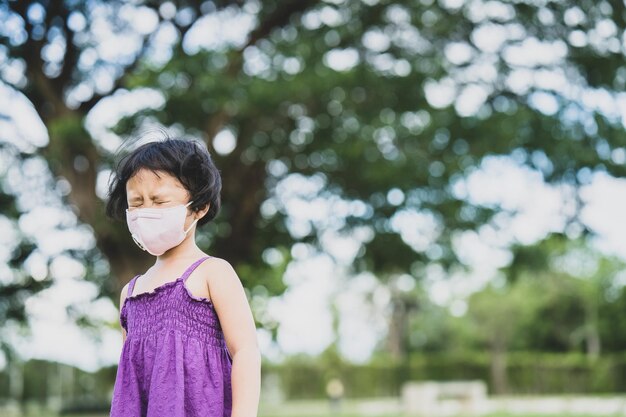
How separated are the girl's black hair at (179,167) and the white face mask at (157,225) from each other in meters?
0.06

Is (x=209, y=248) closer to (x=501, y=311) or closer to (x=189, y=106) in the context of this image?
(x=189, y=106)

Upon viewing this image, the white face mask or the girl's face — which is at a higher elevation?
the girl's face

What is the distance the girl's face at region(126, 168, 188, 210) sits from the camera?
2.53 metres

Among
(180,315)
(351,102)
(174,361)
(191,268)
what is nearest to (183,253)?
(191,268)

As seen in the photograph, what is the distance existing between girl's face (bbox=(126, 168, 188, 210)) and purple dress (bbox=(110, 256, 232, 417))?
0.59ft

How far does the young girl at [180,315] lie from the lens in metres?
2.44

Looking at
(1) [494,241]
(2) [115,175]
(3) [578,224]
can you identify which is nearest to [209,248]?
(1) [494,241]

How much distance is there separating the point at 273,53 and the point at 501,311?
3742cm

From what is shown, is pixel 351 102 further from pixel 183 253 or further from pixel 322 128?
pixel 183 253

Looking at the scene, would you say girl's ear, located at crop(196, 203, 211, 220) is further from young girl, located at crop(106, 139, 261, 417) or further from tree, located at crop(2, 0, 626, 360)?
tree, located at crop(2, 0, 626, 360)

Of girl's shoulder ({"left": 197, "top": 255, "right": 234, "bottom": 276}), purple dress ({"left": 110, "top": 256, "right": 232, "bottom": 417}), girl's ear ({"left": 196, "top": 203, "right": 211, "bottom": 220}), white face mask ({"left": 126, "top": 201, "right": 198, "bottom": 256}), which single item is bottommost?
purple dress ({"left": 110, "top": 256, "right": 232, "bottom": 417})

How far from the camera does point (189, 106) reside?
1247cm

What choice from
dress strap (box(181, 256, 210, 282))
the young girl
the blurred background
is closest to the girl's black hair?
the young girl

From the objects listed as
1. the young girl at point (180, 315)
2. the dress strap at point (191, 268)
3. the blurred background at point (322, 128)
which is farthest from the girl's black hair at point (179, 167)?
the blurred background at point (322, 128)
